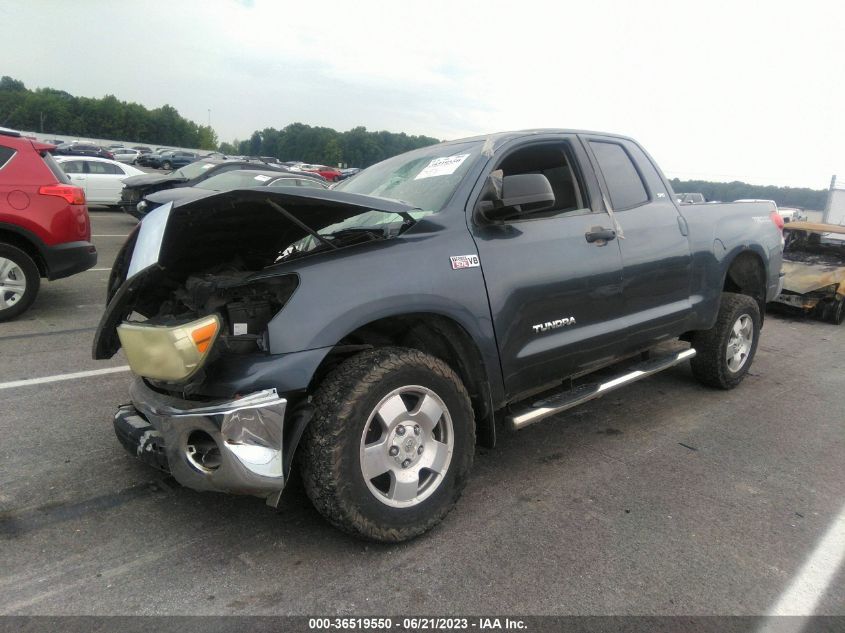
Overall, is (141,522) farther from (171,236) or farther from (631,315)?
(631,315)

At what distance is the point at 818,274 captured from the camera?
8266 mm

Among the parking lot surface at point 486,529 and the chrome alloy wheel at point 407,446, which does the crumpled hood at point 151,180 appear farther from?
the chrome alloy wheel at point 407,446

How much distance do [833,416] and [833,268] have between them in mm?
4615

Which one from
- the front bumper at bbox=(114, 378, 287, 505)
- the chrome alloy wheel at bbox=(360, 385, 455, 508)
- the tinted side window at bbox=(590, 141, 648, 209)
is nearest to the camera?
the front bumper at bbox=(114, 378, 287, 505)

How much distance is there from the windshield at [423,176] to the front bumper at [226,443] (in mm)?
1366

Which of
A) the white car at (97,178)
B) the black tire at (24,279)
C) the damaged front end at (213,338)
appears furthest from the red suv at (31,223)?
the white car at (97,178)

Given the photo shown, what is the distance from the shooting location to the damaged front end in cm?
236

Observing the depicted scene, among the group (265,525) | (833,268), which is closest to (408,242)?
(265,525)

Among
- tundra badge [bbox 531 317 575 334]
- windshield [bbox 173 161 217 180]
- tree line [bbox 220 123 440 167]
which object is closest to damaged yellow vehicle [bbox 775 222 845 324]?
tundra badge [bbox 531 317 575 334]

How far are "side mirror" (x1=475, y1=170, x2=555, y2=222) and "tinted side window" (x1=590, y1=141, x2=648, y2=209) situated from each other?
1.03m

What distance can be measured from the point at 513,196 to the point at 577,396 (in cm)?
127

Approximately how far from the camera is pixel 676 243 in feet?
14.0

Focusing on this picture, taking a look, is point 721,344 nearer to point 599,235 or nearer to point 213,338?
point 599,235

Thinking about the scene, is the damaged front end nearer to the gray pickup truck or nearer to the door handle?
the gray pickup truck
